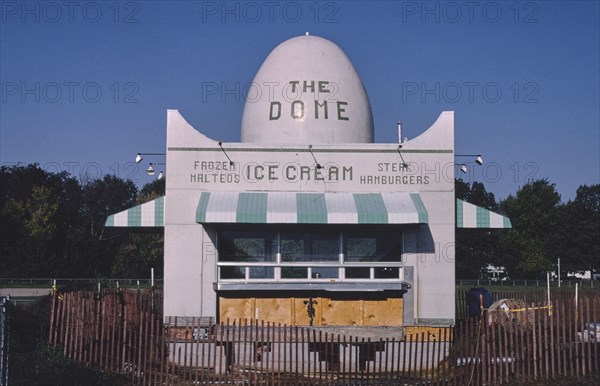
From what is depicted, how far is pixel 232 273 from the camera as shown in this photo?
1820cm

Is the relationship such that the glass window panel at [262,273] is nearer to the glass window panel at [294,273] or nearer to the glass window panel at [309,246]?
the glass window panel at [294,273]

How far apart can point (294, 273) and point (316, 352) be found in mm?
2672

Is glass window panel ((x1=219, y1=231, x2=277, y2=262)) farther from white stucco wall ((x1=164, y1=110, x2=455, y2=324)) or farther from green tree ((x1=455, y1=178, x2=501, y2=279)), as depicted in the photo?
green tree ((x1=455, y1=178, x2=501, y2=279))

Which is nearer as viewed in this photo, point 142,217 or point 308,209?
point 308,209

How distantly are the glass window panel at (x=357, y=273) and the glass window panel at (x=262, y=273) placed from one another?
6.28 feet

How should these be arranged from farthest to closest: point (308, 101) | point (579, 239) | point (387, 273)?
1. point (579, 239)
2. point (308, 101)
3. point (387, 273)

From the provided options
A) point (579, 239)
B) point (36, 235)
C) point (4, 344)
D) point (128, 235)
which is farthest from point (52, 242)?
point (579, 239)

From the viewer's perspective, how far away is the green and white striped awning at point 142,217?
1891cm

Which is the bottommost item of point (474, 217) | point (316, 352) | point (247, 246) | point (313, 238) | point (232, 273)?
point (316, 352)

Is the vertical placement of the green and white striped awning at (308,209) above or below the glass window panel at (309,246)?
above

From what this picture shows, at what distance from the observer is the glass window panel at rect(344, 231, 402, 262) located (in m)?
18.3

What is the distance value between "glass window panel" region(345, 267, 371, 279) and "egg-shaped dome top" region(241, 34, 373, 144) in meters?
3.65

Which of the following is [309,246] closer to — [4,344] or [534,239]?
[4,344]

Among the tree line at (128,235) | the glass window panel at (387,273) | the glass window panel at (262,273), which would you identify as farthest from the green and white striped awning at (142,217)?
the tree line at (128,235)
